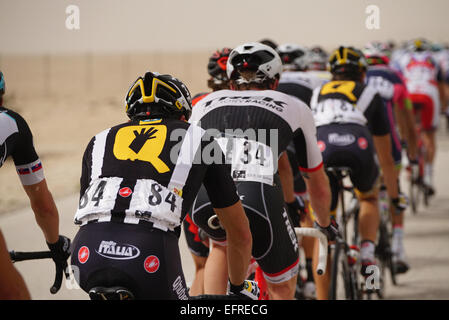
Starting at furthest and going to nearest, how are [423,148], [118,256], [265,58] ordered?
1. [423,148]
2. [265,58]
3. [118,256]

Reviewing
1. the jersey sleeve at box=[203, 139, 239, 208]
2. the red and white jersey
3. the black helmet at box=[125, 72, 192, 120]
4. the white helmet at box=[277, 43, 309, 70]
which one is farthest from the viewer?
the red and white jersey

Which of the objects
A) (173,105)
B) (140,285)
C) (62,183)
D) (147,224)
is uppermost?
(173,105)

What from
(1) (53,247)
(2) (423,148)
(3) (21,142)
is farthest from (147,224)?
(2) (423,148)

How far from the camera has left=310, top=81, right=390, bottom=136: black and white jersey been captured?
599 cm

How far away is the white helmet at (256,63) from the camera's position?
4.68 meters

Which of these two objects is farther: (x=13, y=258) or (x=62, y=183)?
(x=62, y=183)

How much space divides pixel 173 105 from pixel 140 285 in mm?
941

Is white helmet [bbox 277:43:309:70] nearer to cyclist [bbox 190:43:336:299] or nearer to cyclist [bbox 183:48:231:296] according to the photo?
cyclist [bbox 183:48:231:296]

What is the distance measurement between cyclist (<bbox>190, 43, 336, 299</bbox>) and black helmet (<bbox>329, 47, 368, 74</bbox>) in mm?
1888

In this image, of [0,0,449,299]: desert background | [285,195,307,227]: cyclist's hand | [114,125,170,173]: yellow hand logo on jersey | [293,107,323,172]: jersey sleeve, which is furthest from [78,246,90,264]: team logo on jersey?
[0,0,449,299]: desert background

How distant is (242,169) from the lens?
430 cm

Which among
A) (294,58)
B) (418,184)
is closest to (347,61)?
(294,58)

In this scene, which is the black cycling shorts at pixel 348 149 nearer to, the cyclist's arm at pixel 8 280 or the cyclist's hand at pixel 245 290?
the cyclist's hand at pixel 245 290
